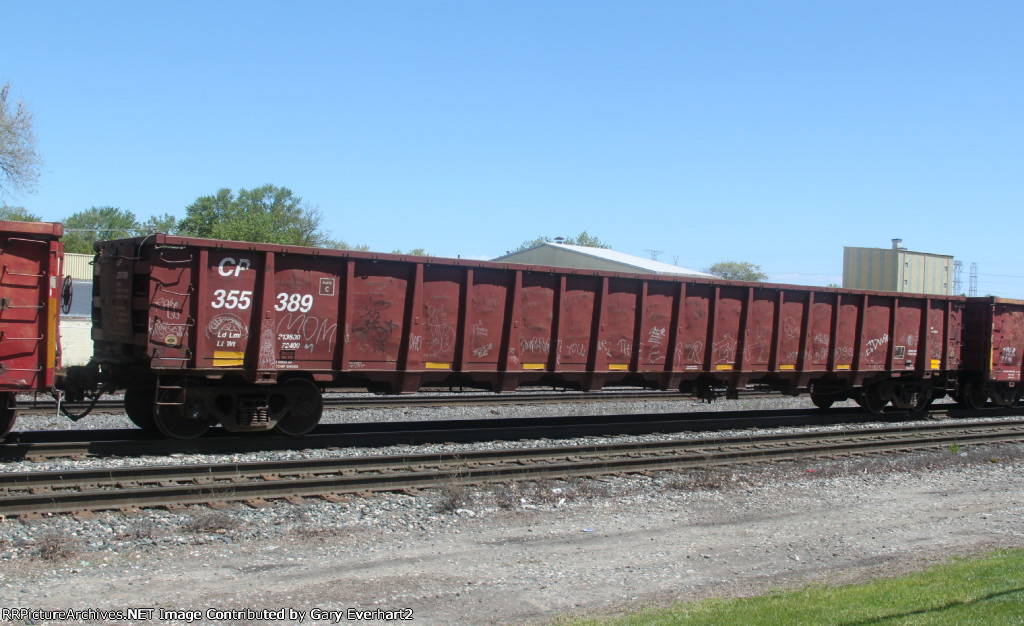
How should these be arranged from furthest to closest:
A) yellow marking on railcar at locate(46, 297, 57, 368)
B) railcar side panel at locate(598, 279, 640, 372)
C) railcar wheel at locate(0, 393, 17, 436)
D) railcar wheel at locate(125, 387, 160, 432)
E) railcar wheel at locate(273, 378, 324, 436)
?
1. railcar side panel at locate(598, 279, 640, 372)
2. railcar wheel at locate(273, 378, 324, 436)
3. railcar wheel at locate(125, 387, 160, 432)
4. railcar wheel at locate(0, 393, 17, 436)
5. yellow marking on railcar at locate(46, 297, 57, 368)

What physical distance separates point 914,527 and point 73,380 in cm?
1125

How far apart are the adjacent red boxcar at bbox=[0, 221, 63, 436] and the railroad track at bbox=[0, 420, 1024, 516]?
186cm

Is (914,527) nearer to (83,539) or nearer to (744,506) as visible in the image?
(744,506)

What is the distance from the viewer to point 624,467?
1127 cm

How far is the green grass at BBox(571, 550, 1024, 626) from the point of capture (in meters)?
5.52

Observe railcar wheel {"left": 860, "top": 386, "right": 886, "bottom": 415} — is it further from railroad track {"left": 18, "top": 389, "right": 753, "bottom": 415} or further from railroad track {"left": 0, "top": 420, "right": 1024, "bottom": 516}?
railroad track {"left": 0, "top": 420, "right": 1024, "bottom": 516}

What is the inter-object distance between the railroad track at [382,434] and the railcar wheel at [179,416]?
0.24 meters

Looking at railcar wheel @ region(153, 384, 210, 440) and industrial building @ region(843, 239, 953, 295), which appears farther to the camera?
industrial building @ region(843, 239, 953, 295)

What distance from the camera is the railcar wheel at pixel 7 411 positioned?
10289mm

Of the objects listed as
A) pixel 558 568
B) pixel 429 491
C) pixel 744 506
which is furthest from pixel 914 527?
pixel 429 491

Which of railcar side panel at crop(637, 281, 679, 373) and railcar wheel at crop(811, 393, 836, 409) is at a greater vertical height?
railcar side panel at crop(637, 281, 679, 373)

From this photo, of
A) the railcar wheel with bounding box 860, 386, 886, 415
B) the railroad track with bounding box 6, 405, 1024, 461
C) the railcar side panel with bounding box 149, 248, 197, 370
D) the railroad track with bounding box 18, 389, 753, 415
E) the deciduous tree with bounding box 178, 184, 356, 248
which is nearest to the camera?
the railroad track with bounding box 6, 405, 1024, 461

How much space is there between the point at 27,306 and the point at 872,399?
1771 centimetres

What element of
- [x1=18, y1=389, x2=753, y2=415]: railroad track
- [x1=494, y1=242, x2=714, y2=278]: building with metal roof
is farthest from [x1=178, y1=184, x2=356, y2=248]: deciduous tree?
[x1=18, y1=389, x2=753, y2=415]: railroad track
